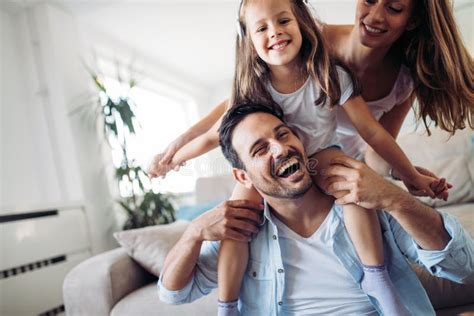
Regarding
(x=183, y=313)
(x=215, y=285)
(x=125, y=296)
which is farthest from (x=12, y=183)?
(x=215, y=285)

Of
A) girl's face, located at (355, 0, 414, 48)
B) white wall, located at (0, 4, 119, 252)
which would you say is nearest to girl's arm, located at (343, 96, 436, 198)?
girl's face, located at (355, 0, 414, 48)

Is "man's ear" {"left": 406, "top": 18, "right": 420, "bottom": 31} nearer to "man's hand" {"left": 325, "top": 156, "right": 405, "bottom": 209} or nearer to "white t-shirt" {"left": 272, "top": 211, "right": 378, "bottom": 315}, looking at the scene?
"man's hand" {"left": 325, "top": 156, "right": 405, "bottom": 209}

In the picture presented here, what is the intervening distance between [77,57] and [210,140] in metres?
1.63

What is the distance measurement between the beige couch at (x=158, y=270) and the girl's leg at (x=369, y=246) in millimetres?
403

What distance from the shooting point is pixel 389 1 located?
2.14 ft

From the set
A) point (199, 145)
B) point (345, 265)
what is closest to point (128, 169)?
point (199, 145)

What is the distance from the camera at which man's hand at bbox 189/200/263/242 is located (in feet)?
2.43

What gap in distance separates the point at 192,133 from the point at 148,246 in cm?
68

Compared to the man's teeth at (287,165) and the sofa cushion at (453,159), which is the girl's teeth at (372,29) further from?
the sofa cushion at (453,159)

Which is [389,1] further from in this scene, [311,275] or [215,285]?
[215,285]

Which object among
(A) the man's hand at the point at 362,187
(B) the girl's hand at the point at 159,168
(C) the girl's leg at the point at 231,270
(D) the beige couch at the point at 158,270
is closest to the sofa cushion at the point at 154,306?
(D) the beige couch at the point at 158,270

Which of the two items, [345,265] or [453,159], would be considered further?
[453,159]

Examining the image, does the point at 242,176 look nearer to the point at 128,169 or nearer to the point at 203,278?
the point at 203,278

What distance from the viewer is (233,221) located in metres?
0.74
